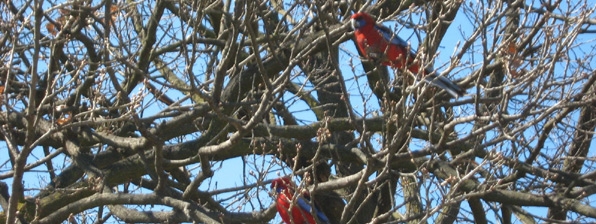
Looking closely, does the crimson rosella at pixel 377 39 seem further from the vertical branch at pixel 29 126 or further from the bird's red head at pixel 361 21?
the vertical branch at pixel 29 126

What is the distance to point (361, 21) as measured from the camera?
6105 mm

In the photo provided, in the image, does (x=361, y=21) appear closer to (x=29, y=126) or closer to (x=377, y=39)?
(x=377, y=39)

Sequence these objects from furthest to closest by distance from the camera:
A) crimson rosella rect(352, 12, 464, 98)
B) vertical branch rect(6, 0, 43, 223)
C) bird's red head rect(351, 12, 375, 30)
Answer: bird's red head rect(351, 12, 375, 30) < crimson rosella rect(352, 12, 464, 98) < vertical branch rect(6, 0, 43, 223)

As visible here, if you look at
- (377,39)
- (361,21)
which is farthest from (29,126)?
(377,39)

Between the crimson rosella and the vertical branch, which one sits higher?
the crimson rosella

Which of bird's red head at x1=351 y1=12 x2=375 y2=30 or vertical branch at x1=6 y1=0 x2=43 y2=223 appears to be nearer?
vertical branch at x1=6 y1=0 x2=43 y2=223

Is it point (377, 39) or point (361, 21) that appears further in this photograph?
point (377, 39)

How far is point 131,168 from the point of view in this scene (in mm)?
6168

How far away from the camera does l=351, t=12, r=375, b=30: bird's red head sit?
6008mm

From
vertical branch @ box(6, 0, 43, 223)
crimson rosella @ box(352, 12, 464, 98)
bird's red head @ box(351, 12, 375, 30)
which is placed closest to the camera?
vertical branch @ box(6, 0, 43, 223)

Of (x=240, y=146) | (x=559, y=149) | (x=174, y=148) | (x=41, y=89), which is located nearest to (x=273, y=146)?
(x=240, y=146)

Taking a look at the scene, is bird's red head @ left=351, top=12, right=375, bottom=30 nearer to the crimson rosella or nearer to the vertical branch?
the crimson rosella

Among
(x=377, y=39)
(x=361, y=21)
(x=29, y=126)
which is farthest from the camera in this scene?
A: (x=377, y=39)

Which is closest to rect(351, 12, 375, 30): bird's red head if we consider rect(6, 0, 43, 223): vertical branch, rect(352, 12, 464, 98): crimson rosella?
rect(352, 12, 464, 98): crimson rosella
